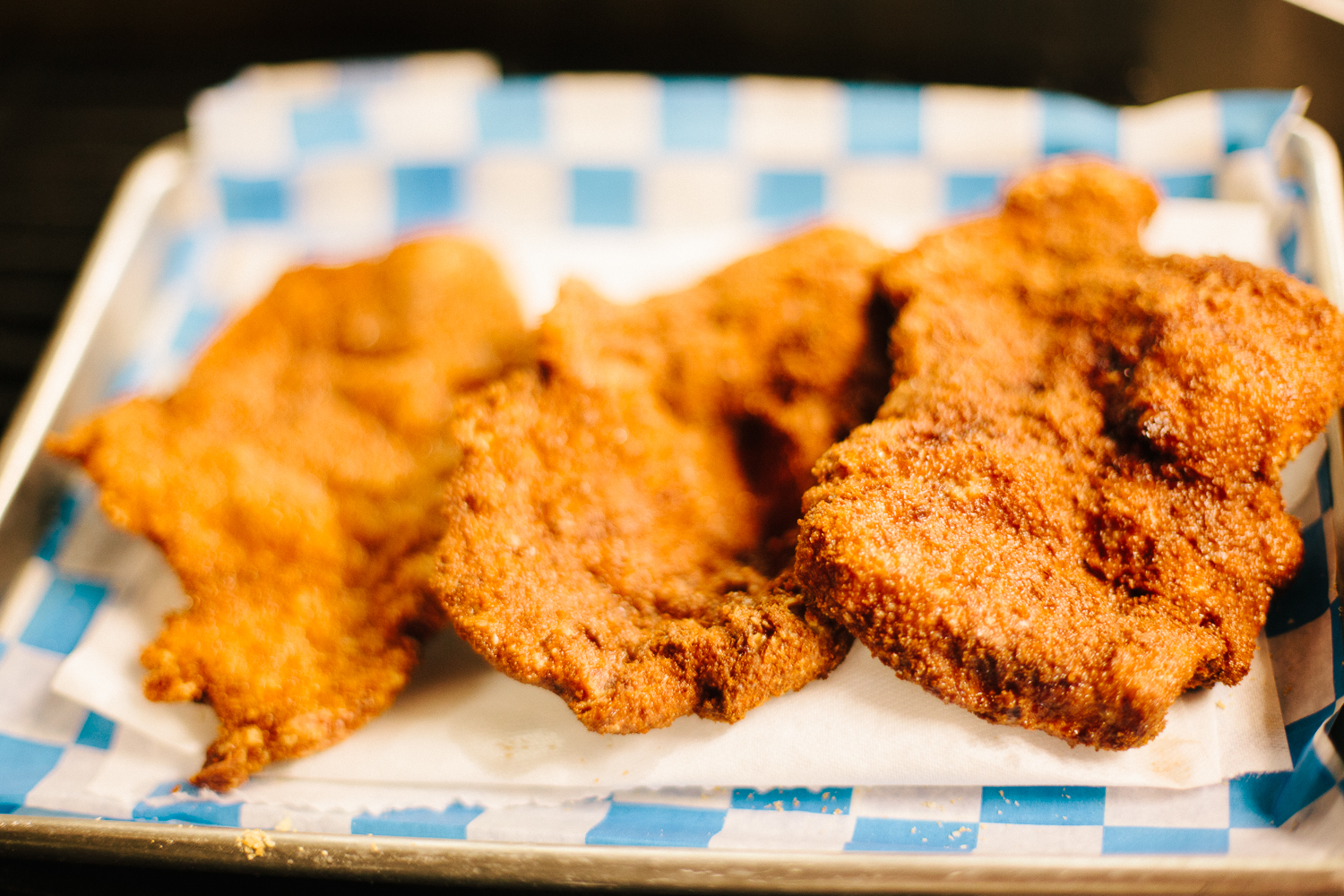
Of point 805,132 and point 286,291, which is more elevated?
point 805,132

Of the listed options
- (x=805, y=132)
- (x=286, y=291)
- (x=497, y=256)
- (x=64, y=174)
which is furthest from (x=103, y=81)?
(x=805, y=132)

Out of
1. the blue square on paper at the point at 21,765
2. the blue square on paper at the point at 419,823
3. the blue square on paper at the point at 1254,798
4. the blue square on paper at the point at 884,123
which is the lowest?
the blue square on paper at the point at 21,765

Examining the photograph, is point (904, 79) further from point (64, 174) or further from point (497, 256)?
point (64, 174)

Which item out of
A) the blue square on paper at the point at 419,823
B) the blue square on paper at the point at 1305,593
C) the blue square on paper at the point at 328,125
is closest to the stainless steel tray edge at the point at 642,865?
the blue square on paper at the point at 419,823

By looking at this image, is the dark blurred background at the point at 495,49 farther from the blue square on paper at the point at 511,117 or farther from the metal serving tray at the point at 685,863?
the metal serving tray at the point at 685,863

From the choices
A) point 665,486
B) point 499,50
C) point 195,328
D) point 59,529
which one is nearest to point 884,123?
point 665,486

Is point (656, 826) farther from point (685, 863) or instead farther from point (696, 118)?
point (696, 118)

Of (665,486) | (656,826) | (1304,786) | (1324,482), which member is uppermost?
(1324,482)
